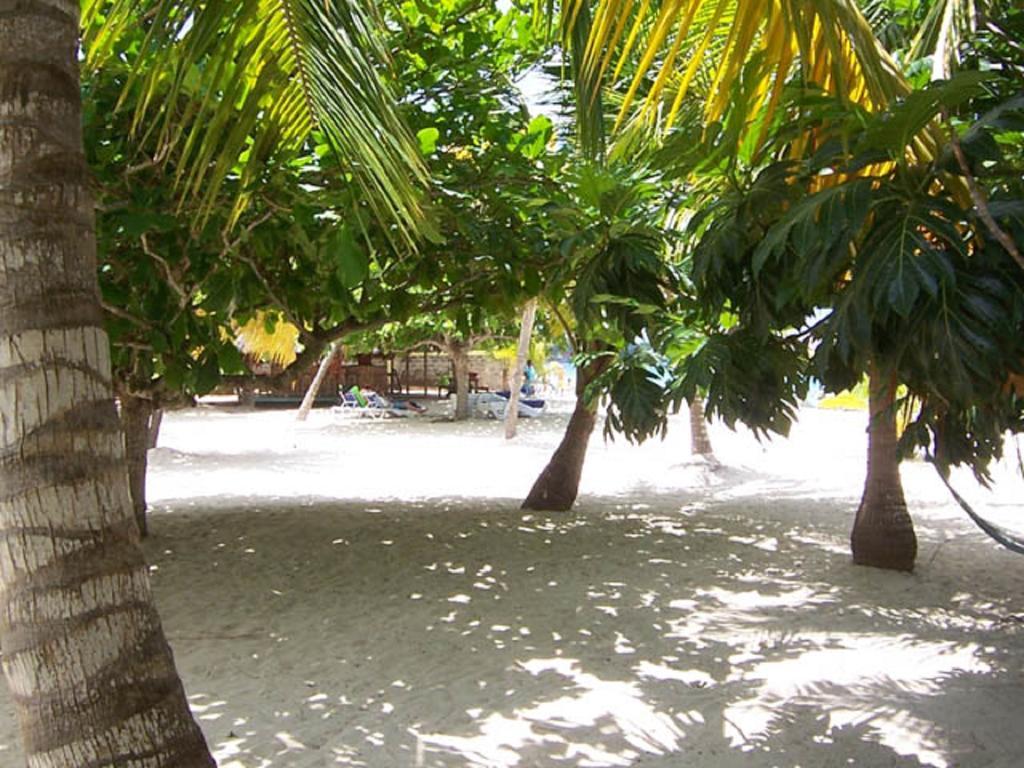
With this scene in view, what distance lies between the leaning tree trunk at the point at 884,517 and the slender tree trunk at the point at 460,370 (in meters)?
13.4

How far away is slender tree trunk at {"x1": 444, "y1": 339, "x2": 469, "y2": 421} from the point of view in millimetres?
18984

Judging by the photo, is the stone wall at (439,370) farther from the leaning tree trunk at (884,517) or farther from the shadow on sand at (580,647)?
the leaning tree trunk at (884,517)

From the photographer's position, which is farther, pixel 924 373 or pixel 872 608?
pixel 872 608

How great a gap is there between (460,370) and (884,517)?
14.4 meters

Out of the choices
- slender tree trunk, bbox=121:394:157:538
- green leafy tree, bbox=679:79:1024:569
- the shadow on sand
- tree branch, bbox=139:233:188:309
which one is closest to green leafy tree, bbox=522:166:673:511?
green leafy tree, bbox=679:79:1024:569

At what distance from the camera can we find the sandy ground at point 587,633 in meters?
3.20

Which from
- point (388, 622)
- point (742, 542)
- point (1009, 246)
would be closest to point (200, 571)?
point (388, 622)

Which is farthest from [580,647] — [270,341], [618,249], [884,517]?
[270,341]

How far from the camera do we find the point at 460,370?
1973cm

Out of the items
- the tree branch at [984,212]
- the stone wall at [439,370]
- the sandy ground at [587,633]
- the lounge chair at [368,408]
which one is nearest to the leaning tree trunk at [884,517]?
the sandy ground at [587,633]

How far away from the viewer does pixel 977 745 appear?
3.17 metres

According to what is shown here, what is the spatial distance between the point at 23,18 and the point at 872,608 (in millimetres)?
5204

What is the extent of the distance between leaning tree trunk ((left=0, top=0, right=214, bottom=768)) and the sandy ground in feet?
5.86

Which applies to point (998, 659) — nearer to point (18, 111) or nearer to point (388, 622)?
point (388, 622)
